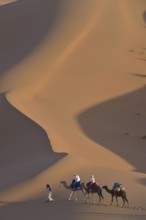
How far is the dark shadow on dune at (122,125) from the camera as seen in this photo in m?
25.8

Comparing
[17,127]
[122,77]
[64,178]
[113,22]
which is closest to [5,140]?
[17,127]

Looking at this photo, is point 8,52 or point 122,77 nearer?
point 122,77

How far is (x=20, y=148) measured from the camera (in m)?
24.4

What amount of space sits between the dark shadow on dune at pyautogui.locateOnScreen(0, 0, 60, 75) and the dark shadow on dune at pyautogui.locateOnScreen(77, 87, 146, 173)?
581 centimetres

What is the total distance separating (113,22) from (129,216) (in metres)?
26.2

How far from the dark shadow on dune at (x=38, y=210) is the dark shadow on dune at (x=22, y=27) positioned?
14.6m

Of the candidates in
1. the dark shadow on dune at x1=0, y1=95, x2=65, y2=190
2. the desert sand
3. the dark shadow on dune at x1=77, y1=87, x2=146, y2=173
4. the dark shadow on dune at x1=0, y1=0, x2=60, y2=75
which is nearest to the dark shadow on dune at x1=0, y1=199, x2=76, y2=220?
the desert sand

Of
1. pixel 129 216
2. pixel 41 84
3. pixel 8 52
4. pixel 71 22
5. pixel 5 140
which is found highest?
pixel 71 22

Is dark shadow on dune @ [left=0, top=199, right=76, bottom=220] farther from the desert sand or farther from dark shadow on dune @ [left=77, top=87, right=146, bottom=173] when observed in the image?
dark shadow on dune @ [left=77, top=87, right=146, bottom=173]

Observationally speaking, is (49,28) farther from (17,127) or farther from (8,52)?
(17,127)

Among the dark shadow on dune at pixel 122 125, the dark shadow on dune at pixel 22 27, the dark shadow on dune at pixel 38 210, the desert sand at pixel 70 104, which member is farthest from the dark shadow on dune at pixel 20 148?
the dark shadow on dune at pixel 22 27

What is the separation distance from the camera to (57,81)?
3238cm

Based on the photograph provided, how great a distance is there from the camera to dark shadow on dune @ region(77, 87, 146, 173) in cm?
2578

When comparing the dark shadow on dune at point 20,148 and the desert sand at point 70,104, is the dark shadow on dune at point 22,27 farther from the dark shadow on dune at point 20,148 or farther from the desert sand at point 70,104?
the dark shadow on dune at point 20,148
